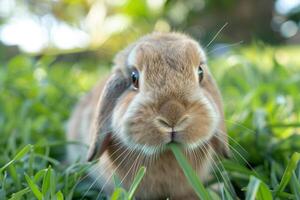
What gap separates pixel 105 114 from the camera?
2404mm

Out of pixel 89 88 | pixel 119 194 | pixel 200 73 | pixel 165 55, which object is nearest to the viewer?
pixel 119 194

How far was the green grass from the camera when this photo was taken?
204 cm

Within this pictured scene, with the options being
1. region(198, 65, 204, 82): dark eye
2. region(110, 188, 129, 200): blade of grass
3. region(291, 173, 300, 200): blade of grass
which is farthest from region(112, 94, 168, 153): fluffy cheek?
region(291, 173, 300, 200): blade of grass

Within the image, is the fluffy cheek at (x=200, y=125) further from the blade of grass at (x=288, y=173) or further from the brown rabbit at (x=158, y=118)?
the blade of grass at (x=288, y=173)

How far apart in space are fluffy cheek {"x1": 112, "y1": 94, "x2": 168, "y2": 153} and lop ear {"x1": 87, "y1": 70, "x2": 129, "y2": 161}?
18 centimetres

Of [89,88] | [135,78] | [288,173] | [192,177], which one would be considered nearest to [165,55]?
[135,78]

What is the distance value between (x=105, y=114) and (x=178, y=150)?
0.57m

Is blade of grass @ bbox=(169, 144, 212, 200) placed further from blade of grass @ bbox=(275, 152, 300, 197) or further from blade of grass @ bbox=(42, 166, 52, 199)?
blade of grass @ bbox=(42, 166, 52, 199)

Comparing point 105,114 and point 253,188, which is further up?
point 105,114

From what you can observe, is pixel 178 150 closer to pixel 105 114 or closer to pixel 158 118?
pixel 158 118

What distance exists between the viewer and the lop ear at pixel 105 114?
7.74 ft

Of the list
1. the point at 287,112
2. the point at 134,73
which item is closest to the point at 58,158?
the point at 134,73

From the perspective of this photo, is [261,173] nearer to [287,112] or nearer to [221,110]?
[221,110]

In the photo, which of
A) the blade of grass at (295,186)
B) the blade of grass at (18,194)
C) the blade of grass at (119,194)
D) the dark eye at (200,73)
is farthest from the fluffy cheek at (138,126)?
the blade of grass at (295,186)
